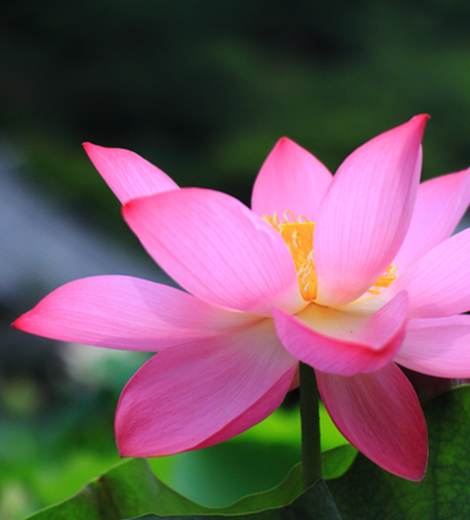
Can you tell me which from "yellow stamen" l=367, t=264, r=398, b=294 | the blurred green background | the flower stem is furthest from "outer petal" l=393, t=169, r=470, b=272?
the blurred green background

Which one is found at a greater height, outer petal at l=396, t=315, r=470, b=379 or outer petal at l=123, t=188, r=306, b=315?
outer petal at l=123, t=188, r=306, b=315

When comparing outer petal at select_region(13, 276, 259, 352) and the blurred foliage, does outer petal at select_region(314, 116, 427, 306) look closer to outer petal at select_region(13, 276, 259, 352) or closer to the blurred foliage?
outer petal at select_region(13, 276, 259, 352)

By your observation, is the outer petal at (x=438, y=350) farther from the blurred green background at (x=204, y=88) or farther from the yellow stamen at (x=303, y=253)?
the blurred green background at (x=204, y=88)

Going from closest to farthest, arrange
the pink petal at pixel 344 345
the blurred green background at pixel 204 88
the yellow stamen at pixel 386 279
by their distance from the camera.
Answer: the pink petal at pixel 344 345, the yellow stamen at pixel 386 279, the blurred green background at pixel 204 88

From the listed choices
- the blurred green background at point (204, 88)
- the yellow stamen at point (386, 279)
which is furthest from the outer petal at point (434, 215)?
the blurred green background at point (204, 88)

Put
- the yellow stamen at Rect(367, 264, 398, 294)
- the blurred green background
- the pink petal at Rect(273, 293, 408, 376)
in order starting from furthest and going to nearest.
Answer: the blurred green background
the yellow stamen at Rect(367, 264, 398, 294)
the pink petal at Rect(273, 293, 408, 376)

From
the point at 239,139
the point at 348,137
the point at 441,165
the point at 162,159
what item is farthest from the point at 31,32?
the point at 441,165

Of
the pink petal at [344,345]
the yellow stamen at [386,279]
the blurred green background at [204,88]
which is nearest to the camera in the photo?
the pink petal at [344,345]
